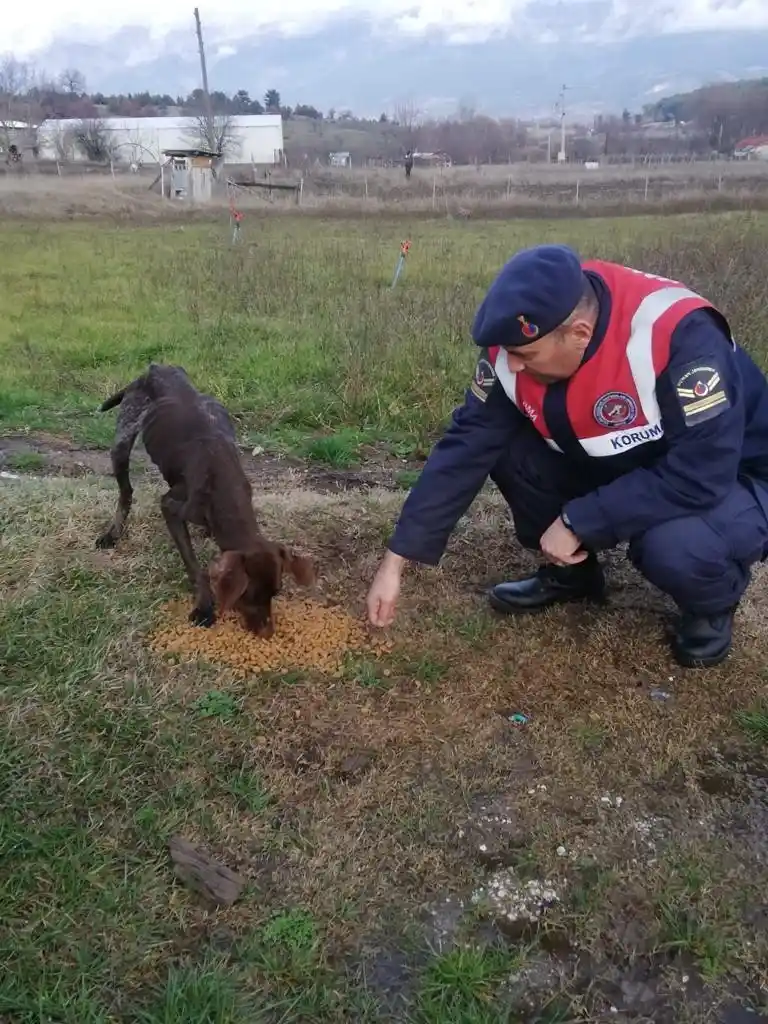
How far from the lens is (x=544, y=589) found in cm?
363

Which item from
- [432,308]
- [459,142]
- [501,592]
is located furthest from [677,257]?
[459,142]

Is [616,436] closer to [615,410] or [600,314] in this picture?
[615,410]

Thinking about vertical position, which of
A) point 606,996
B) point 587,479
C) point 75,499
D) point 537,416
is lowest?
point 606,996

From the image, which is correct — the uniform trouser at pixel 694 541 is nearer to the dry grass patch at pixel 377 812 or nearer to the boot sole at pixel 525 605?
the dry grass patch at pixel 377 812

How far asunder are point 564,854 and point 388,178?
1493 inches

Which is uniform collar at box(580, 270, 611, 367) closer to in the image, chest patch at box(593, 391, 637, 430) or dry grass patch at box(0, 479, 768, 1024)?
chest patch at box(593, 391, 637, 430)

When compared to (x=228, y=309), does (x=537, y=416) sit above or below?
above

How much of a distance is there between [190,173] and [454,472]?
33.8m

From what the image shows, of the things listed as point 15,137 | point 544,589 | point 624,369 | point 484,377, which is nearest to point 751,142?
point 15,137

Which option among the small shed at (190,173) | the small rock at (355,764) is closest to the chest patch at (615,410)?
the small rock at (355,764)

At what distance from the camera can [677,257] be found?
10.7 metres

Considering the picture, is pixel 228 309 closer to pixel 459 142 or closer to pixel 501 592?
pixel 501 592

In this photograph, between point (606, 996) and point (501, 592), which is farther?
point (501, 592)

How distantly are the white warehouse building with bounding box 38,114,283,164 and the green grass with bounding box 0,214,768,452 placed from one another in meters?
40.4
